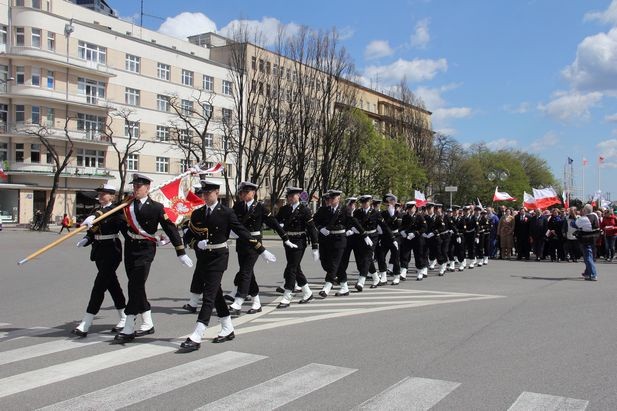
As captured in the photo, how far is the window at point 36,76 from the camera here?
163 ft

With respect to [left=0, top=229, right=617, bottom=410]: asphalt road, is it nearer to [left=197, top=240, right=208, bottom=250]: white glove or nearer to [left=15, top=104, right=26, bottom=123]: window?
[left=197, top=240, right=208, bottom=250]: white glove

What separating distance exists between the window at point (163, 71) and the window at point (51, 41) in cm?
1102

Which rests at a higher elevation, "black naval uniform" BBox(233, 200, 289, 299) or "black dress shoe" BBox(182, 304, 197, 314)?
"black naval uniform" BBox(233, 200, 289, 299)

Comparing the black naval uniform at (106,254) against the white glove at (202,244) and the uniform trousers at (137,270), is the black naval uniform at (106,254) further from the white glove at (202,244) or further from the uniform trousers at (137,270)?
the white glove at (202,244)

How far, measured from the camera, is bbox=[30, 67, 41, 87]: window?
49.8m

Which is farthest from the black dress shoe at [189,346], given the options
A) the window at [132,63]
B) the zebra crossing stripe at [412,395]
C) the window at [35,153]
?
the window at [132,63]

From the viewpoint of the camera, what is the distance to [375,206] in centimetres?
1295

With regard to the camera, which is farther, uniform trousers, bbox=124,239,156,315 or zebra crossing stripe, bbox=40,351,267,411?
uniform trousers, bbox=124,239,156,315

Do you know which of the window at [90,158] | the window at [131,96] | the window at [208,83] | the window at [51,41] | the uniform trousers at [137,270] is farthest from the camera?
the window at [208,83]

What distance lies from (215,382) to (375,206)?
7.91 meters

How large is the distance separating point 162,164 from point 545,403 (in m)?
58.6

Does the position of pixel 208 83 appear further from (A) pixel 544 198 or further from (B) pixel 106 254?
(B) pixel 106 254

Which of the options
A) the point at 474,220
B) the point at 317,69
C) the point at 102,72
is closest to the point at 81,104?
the point at 102,72

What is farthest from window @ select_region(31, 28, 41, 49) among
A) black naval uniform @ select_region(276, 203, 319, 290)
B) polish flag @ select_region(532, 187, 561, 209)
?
black naval uniform @ select_region(276, 203, 319, 290)
